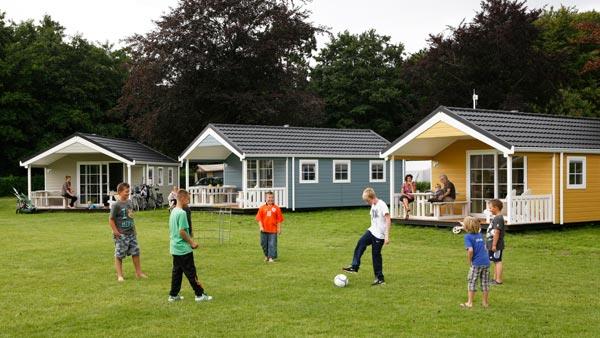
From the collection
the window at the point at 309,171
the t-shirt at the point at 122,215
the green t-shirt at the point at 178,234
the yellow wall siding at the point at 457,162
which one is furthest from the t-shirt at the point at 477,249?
the window at the point at 309,171

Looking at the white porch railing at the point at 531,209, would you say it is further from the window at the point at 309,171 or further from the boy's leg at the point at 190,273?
the boy's leg at the point at 190,273

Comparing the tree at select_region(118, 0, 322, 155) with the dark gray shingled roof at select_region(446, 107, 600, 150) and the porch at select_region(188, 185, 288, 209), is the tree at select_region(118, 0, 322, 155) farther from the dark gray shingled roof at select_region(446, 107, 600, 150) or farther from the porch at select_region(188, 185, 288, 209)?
the dark gray shingled roof at select_region(446, 107, 600, 150)

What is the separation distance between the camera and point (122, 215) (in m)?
11.9

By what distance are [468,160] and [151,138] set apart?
77.4 ft

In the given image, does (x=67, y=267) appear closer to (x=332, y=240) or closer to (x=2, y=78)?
(x=332, y=240)

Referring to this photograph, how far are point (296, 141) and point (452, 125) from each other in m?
10.3

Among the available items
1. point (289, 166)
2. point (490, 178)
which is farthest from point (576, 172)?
point (289, 166)

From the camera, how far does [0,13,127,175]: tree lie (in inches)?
1886

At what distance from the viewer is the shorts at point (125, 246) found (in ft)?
38.9

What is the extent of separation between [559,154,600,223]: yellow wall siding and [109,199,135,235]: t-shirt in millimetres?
13079

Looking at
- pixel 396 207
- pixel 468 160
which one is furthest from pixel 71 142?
pixel 468 160

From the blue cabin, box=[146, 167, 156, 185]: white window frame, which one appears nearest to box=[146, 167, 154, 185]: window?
box=[146, 167, 156, 185]: white window frame

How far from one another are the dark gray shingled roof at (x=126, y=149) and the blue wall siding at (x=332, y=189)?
7.90m

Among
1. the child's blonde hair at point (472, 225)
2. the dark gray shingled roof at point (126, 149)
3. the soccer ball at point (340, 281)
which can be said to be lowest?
the soccer ball at point (340, 281)
